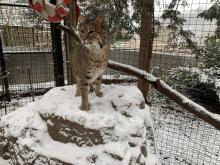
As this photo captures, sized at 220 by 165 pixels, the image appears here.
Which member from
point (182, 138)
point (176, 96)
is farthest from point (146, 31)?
point (182, 138)

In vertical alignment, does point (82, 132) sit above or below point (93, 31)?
below

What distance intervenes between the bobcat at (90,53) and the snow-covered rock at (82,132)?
0.19 m

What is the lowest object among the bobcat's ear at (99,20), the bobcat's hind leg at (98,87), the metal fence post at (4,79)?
the metal fence post at (4,79)

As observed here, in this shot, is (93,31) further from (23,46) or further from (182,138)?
(23,46)

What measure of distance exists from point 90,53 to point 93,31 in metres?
0.23

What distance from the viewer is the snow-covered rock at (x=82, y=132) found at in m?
2.26

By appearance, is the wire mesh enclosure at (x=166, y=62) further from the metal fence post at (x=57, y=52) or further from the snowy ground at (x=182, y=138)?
the metal fence post at (x=57, y=52)

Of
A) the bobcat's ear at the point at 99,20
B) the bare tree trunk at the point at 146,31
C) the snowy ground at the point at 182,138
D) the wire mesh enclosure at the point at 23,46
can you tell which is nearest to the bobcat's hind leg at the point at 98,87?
the bobcat's ear at the point at 99,20

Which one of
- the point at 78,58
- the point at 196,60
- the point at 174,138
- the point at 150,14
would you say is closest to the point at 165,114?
the point at 174,138

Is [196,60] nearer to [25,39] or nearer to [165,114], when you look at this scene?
[165,114]

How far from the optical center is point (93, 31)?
2.12 metres

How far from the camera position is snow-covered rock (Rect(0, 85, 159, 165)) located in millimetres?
2256

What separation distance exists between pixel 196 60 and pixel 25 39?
9.99ft

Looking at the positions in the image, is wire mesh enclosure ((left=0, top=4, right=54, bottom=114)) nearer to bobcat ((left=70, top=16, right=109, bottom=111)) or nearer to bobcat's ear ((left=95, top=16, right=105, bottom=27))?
bobcat ((left=70, top=16, right=109, bottom=111))
